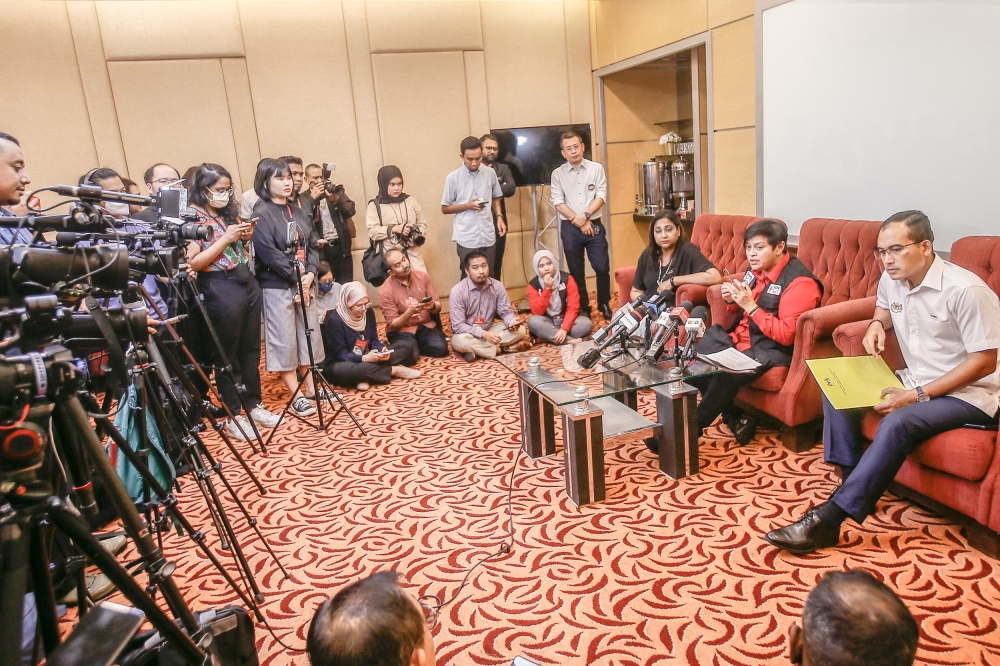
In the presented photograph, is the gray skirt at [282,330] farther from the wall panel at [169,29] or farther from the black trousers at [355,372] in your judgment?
the wall panel at [169,29]

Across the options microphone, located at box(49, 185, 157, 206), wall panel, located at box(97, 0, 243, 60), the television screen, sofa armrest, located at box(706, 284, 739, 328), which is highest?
wall panel, located at box(97, 0, 243, 60)

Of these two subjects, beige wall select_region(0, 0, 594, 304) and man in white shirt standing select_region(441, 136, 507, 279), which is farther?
man in white shirt standing select_region(441, 136, 507, 279)

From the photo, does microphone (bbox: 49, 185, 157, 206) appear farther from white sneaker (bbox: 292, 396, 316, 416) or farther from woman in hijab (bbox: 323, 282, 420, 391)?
woman in hijab (bbox: 323, 282, 420, 391)

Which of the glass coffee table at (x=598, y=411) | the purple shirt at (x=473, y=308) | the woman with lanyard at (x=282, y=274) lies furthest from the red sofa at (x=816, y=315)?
the woman with lanyard at (x=282, y=274)

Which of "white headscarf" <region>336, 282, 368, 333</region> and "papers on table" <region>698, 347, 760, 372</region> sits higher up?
"white headscarf" <region>336, 282, 368, 333</region>

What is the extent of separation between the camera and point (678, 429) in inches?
105

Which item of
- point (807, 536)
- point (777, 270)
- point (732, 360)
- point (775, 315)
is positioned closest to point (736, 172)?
point (777, 270)

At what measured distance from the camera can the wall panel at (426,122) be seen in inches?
231

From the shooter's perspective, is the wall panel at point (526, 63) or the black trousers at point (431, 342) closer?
the black trousers at point (431, 342)

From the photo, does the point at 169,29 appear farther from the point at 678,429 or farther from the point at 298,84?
the point at 678,429

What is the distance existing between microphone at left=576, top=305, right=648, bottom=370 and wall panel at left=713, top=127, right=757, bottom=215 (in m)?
1.94

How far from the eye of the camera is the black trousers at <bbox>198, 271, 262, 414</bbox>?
342 centimetres

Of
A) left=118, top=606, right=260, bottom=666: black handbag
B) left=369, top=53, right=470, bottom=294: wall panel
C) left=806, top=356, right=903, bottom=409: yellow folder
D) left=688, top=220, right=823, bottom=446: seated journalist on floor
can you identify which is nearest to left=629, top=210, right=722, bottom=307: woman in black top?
left=688, top=220, right=823, bottom=446: seated journalist on floor

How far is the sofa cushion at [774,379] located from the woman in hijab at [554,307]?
6.55 feet
